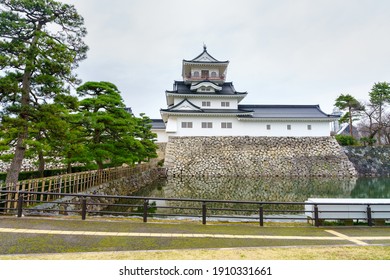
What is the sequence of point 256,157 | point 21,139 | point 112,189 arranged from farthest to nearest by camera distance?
point 256,157, point 112,189, point 21,139

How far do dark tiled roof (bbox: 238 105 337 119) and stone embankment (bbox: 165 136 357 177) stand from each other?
2693 millimetres

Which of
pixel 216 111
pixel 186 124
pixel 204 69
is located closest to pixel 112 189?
pixel 186 124

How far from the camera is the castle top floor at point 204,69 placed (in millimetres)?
30812

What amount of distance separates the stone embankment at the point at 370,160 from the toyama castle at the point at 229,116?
15.7 ft

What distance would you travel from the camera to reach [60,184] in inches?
382

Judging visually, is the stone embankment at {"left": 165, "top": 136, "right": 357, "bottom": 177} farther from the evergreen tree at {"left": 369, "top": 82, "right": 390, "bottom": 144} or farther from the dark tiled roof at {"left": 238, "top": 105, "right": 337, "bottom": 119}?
the evergreen tree at {"left": 369, "top": 82, "right": 390, "bottom": 144}

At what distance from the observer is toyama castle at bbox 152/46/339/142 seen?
1065 inches

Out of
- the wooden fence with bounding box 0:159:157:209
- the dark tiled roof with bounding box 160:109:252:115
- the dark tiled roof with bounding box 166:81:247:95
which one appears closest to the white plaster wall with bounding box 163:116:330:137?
the dark tiled roof with bounding box 160:109:252:115

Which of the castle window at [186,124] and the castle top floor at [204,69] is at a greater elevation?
the castle top floor at [204,69]

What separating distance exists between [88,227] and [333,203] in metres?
6.49

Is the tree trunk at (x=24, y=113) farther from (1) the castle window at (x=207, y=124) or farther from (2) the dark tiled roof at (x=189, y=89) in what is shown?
(2) the dark tiled roof at (x=189, y=89)

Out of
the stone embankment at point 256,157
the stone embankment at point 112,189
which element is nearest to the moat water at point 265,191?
the stone embankment at point 112,189

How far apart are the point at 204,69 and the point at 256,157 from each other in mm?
13876

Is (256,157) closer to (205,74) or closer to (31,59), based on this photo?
(205,74)
